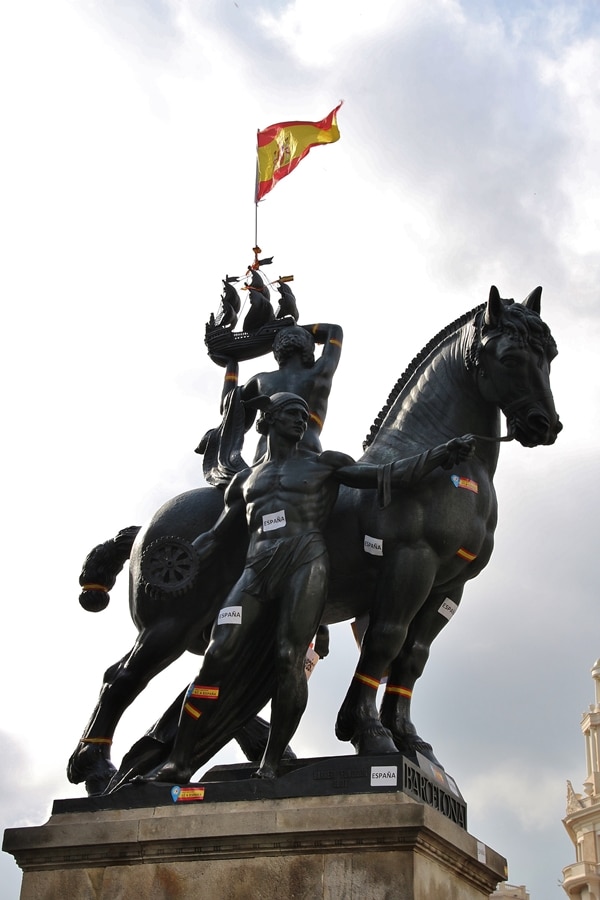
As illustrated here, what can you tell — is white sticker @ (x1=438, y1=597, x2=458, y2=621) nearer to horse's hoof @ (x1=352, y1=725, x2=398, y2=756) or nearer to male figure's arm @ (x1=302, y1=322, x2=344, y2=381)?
horse's hoof @ (x1=352, y1=725, x2=398, y2=756)

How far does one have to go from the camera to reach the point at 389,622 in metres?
9.70

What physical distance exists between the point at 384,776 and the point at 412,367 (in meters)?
3.78

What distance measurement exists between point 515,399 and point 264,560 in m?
2.36

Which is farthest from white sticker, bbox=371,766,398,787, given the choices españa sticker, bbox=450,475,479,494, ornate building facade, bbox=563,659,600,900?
ornate building facade, bbox=563,659,600,900

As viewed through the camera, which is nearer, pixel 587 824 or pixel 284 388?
pixel 284 388

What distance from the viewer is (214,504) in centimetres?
1083

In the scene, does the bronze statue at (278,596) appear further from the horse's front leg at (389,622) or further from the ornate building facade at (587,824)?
the ornate building facade at (587,824)

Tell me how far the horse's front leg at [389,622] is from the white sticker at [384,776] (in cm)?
73

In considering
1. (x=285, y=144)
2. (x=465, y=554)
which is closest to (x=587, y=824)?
(x=285, y=144)

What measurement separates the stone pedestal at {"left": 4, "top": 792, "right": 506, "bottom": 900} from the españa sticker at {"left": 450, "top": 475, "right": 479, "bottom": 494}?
2455 mm

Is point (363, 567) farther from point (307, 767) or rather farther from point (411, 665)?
point (307, 767)

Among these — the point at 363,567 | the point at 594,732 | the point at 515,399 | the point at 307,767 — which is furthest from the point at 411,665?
the point at 594,732

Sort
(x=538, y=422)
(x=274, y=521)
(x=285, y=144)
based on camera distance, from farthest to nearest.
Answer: (x=285, y=144) < (x=538, y=422) < (x=274, y=521)

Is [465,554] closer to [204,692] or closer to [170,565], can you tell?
[204,692]
